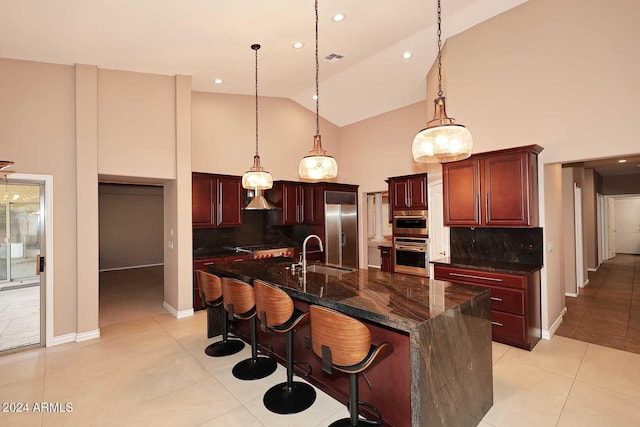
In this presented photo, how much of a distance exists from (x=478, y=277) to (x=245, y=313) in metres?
2.79

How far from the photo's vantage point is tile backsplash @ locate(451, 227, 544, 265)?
388 centimetres

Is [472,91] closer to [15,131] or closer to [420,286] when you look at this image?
[420,286]

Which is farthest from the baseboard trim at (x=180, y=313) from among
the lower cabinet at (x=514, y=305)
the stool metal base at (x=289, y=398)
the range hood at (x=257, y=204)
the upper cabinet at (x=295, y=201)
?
the lower cabinet at (x=514, y=305)

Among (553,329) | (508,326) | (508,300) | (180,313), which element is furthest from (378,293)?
(180,313)

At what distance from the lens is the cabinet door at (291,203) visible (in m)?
6.49

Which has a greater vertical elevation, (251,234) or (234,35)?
(234,35)

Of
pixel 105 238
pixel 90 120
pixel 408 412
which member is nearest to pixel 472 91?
pixel 408 412

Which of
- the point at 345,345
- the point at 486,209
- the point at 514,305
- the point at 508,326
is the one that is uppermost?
the point at 486,209

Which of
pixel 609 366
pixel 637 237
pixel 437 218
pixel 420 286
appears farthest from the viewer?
pixel 637 237

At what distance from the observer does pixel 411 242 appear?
19.9 ft

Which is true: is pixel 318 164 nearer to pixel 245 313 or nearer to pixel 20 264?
pixel 245 313

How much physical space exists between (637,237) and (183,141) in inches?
570

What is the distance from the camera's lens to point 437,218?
5.59 metres

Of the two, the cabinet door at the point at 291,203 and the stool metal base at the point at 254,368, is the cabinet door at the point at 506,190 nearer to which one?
the stool metal base at the point at 254,368
